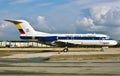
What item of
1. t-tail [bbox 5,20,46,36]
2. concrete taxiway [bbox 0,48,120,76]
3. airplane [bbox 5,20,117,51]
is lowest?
concrete taxiway [bbox 0,48,120,76]

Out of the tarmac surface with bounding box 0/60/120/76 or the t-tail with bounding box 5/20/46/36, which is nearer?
the tarmac surface with bounding box 0/60/120/76

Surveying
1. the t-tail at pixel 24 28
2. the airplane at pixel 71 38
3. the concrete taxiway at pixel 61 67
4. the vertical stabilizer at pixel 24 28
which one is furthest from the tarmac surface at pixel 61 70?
the vertical stabilizer at pixel 24 28

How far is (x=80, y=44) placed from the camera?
2820 inches

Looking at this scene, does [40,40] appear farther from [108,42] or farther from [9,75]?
[9,75]

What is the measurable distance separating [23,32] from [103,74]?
183 feet

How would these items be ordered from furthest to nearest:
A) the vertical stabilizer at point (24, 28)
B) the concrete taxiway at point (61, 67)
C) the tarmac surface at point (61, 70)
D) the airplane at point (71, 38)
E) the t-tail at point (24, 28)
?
the vertical stabilizer at point (24, 28), the t-tail at point (24, 28), the airplane at point (71, 38), the concrete taxiway at point (61, 67), the tarmac surface at point (61, 70)

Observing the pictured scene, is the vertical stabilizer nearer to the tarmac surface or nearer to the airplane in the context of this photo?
the airplane

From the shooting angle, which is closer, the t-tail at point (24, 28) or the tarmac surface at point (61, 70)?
the tarmac surface at point (61, 70)

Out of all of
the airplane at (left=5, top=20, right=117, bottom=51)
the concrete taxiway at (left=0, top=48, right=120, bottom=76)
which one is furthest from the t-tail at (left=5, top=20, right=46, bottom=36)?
the concrete taxiway at (left=0, top=48, right=120, bottom=76)

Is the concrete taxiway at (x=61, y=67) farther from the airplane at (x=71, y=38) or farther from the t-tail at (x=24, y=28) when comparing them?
the t-tail at (x=24, y=28)

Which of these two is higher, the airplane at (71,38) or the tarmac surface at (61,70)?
the airplane at (71,38)

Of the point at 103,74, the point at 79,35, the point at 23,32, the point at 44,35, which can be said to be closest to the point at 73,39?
the point at 79,35

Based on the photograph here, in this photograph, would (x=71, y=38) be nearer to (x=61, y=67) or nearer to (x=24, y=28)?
(x=24, y=28)

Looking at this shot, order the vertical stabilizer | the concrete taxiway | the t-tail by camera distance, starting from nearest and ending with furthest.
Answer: the concrete taxiway → the t-tail → the vertical stabilizer
